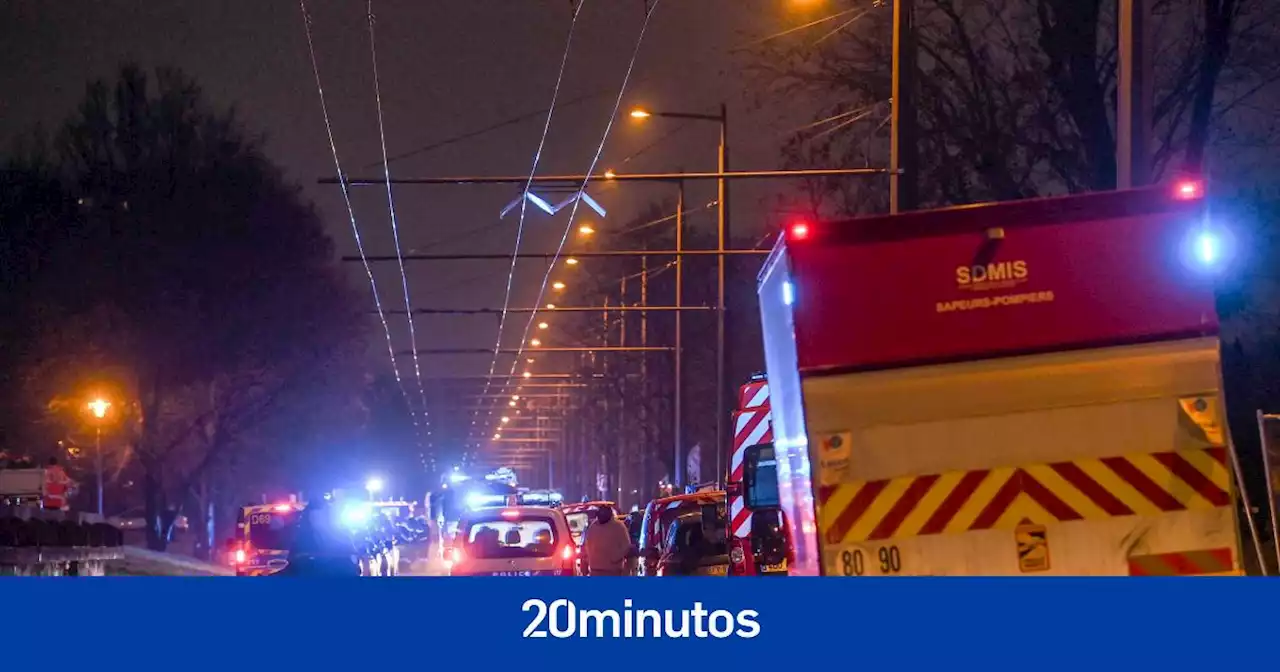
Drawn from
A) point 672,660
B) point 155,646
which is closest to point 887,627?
point 672,660

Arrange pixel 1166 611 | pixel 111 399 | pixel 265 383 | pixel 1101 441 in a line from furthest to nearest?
1. pixel 265 383
2. pixel 111 399
3. pixel 1101 441
4. pixel 1166 611

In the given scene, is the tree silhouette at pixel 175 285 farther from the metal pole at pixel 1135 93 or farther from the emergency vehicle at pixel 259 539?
the metal pole at pixel 1135 93

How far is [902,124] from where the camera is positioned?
23531 millimetres

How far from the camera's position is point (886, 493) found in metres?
8.05

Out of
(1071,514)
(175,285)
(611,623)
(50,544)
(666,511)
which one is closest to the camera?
(611,623)

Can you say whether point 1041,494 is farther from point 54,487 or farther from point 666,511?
point 54,487

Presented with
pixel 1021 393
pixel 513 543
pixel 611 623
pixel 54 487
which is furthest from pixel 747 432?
pixel 54 487

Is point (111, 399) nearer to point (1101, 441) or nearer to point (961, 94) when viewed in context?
point (961, 94)

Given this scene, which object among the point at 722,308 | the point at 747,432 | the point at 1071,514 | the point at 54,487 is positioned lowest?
the point at 1071,514

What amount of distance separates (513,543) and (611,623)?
16594 millimetres

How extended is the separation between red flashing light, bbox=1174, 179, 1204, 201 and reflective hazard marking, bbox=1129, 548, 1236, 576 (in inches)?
60.5

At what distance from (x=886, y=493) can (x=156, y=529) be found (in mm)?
51920

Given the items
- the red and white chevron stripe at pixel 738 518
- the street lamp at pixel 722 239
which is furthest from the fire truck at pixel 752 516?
the street lamp at pixel 722 239

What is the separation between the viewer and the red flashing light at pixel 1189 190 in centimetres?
814
